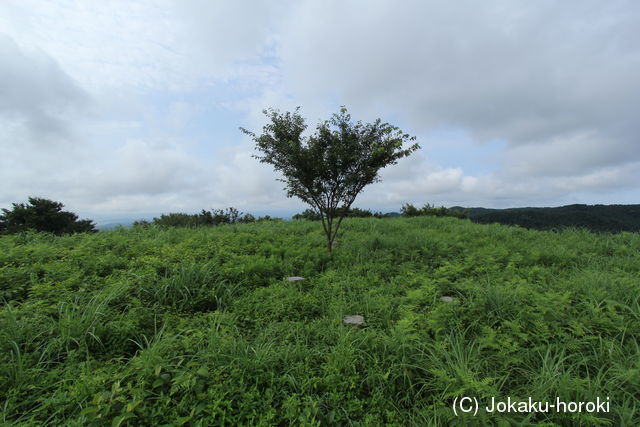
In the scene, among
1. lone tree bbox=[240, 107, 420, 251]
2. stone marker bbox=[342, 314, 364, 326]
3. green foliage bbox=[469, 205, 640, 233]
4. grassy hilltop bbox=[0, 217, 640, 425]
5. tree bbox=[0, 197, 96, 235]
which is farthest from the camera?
tree bbox=[0, 197, 96, 235]

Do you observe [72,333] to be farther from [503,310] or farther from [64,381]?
[503,310]

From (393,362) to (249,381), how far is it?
140 cm

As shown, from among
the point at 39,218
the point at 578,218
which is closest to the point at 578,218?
the point at 578,218

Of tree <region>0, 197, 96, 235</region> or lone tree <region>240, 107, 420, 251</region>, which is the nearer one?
lone tree <region>240, 107, 420, 251</region>

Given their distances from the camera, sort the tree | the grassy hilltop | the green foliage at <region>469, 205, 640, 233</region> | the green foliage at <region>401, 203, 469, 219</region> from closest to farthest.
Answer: the grassy hilltop → the green foliage at <region>469, 205, 640, 233</region> → the tree → the green foliage at <region>401, 203, 469, 219</region>

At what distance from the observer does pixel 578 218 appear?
39.5 ft

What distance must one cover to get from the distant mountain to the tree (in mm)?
20820

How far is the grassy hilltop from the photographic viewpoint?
206 cm

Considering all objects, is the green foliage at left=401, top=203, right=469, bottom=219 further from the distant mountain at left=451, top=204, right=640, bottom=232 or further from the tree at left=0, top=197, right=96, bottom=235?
the tree at left=0, top=197, right=96, bottom=235

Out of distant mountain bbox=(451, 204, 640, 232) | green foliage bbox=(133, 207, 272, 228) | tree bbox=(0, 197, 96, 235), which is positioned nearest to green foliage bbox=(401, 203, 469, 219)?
distant mountain bbox=(451, 204, 640, 232)

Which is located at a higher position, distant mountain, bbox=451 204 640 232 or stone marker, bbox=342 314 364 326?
distant mountain, bbox=451 204 640 232

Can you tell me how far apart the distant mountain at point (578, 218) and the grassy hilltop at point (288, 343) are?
636 cm

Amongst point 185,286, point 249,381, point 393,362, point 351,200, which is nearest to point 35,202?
point 185,286

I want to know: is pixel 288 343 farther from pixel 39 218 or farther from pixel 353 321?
pixel 39 218
